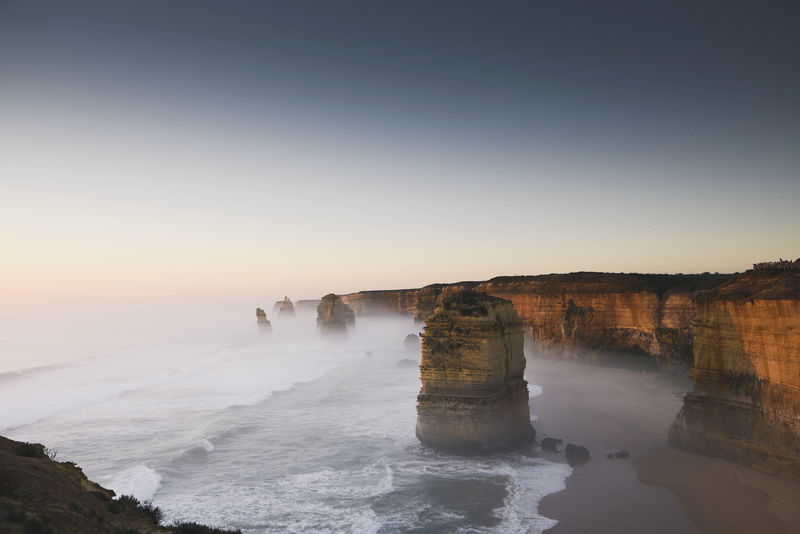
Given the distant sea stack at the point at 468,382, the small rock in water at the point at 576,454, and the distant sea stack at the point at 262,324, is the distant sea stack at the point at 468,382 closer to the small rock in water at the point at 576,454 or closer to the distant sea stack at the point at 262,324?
the small rock in water at the point at 576,454

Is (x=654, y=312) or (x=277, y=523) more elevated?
(x=654, y=312)

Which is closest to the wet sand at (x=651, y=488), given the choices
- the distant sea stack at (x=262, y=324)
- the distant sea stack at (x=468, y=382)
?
the distant sea stack at (x=468, y=382)

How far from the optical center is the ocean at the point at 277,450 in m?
16.9

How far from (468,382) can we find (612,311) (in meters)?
28.0

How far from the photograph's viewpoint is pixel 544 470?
65.8 feet

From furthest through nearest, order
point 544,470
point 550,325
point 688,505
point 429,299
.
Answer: point 429,299 < point 550,325 < point 544,470 < point 688,505

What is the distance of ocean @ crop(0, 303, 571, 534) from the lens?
16859mm

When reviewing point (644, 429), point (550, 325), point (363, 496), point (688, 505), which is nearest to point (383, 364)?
point (550, 325)

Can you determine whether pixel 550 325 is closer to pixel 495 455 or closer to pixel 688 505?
pixel 495 455

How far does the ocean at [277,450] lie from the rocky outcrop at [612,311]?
12.9 meters

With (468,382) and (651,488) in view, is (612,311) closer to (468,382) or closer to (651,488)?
(468,382)

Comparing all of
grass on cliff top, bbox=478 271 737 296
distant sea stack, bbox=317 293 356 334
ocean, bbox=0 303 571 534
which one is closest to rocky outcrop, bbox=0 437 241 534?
ocean, bbox=0 303 571 534

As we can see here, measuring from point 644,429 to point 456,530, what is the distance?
587 inches

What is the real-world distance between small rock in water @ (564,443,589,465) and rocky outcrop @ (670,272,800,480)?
3949 millimetres
